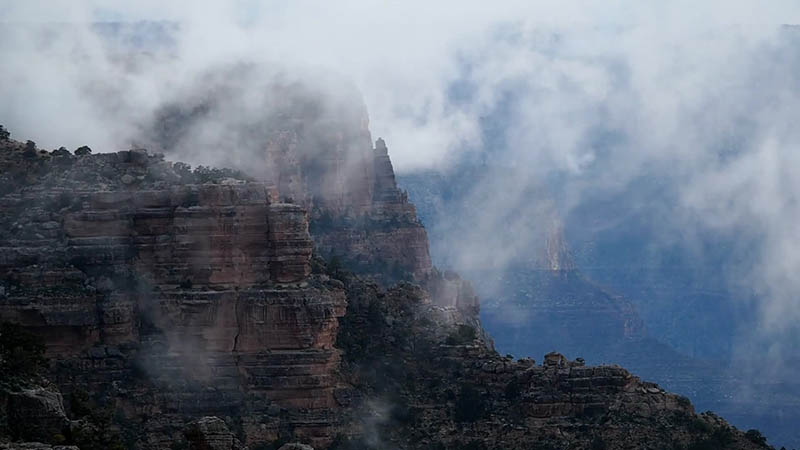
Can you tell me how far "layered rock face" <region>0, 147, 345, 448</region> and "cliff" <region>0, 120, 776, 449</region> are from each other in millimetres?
48

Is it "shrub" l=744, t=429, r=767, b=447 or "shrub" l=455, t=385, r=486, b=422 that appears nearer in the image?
"shrub" l=744, t=429, r=767, b=447

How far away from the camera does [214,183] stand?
8469 cm

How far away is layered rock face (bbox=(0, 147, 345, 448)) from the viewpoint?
81938 millimetres

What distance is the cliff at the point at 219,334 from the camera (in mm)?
81375

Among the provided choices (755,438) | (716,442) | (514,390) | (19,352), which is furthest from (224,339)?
(755,438)

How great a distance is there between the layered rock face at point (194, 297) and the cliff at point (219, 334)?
0.05m

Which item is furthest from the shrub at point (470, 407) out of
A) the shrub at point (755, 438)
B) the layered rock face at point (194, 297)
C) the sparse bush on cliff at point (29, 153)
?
the sparse bush on cliff at point (29, 153)

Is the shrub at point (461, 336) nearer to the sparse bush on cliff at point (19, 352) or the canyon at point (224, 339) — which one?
the canyon at point (224, 339)

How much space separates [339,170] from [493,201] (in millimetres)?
18123

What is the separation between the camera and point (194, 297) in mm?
82750

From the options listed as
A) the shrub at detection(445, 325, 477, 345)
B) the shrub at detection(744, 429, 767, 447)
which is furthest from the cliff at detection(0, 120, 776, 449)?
the shrub at detection(445, 325, 477, 345)

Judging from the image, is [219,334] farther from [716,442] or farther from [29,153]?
[716,442]

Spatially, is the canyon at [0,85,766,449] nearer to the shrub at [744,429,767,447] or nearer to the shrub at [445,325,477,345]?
the shrub at [744,429,767,447]

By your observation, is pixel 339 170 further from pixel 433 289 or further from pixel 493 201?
pixel 493 201
